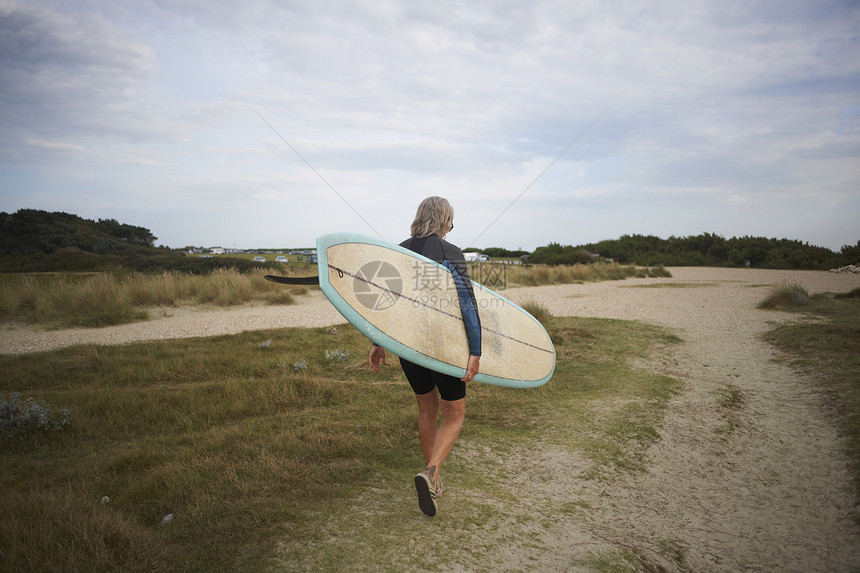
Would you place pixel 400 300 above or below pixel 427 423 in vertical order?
above

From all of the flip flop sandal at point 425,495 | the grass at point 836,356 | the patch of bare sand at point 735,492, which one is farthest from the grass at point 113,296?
the grass at point 836,356

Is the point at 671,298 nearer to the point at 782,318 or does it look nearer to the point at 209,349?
the point at 782,318

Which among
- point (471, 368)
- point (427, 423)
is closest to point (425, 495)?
point (427, 423)

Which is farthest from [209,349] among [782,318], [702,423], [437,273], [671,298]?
[671,298]

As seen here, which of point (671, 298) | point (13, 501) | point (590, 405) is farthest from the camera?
point (671, 298)

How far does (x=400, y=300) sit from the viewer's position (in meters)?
2.95

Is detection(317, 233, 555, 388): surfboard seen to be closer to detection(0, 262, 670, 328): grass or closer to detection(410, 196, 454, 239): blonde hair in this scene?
detection(410, 196, 454, 239): blonde hair

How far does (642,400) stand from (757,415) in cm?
104

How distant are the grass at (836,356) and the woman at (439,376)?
245cm

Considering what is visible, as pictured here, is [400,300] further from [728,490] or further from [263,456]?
[728,490]

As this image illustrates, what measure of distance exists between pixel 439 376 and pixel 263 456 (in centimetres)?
151

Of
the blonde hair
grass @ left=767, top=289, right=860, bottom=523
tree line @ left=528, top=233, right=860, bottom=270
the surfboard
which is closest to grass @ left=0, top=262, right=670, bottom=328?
the surfboard

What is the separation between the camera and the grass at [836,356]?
3765mm

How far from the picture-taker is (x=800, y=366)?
5590 millimetres
